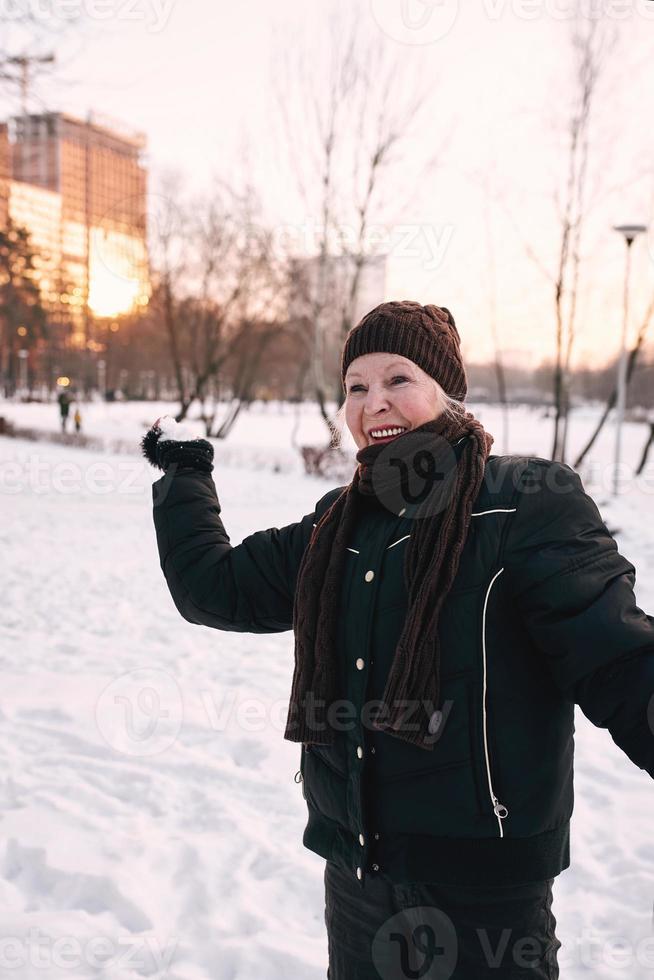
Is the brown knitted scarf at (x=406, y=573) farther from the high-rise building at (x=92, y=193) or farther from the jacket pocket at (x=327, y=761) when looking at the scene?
the high-rise building at (x=92, y=193)

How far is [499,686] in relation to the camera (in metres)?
1.44

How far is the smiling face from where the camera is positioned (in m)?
1.64

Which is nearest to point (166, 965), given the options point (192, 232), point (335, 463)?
point (335, 463)

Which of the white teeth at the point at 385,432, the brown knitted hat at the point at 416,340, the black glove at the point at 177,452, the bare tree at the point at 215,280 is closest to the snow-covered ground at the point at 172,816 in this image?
the black glove at the point at 177,452

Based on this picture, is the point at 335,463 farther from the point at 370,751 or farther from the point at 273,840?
the point at 370,751

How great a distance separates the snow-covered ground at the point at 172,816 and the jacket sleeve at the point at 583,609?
1.86m

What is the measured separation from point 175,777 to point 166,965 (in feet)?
4.33

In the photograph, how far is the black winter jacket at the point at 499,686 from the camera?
1347 millimetres

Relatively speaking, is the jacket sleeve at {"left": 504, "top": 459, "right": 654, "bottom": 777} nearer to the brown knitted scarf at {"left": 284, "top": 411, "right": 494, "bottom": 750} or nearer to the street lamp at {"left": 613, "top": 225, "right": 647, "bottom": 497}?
the brown knitted scarf at {"left": 284, "top": 411, "right": 494, "bottom": 750}

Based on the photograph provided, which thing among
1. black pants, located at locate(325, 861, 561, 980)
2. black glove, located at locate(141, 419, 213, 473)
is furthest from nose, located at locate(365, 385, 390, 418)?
black pants, located at locate(325, 861, 561, 980)

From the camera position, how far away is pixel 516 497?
4.81ft

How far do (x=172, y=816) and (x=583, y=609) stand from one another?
2.83m

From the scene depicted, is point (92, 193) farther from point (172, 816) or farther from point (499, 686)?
point (499, 686)

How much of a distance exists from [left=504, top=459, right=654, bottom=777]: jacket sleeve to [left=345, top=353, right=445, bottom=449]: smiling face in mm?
300
